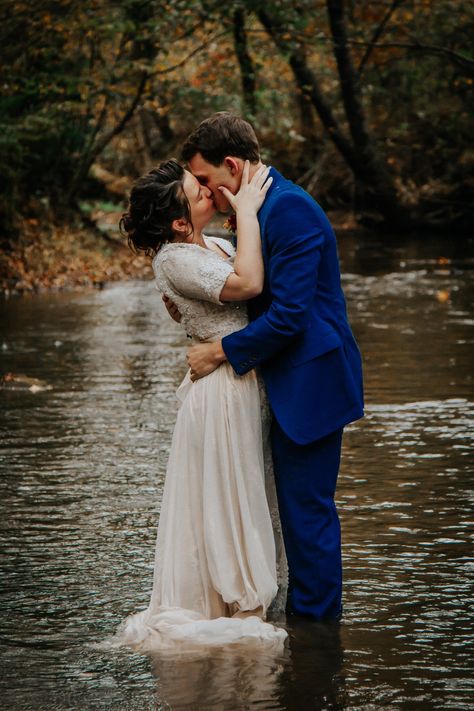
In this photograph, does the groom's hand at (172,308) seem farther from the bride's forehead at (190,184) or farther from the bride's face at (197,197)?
the bride's forehead at (190,184)

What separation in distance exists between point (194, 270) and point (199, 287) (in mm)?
68

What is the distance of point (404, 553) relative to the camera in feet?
20.2

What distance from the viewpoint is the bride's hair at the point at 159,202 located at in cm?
504

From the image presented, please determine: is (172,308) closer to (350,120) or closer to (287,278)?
(287,278)

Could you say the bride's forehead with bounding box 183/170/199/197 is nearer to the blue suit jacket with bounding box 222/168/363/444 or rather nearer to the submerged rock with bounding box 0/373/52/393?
the blue suit jacket with bounding box 222/168/363/444

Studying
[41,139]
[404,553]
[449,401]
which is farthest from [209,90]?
[404,553]

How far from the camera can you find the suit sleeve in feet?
15.8

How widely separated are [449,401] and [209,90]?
15.6m

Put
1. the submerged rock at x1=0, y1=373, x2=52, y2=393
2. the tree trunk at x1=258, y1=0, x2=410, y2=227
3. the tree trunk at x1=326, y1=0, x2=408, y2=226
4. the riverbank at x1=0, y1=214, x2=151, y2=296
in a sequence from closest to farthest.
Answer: the submerged rock at x1=0, y1=373, x2=52, y2=393 < the riverbank at x1=0, y1=214, x2=151, y2=296 < the tree trunk at x1=258, y1=0, x2=410, y2=227 < the tree trunk at x1=326, y1=0, x2=408, y2=226

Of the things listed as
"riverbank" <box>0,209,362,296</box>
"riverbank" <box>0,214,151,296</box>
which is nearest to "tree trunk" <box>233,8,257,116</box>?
"riverbank" <box>0,209,362,296</box>

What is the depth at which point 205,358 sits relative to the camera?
5082 millimetres

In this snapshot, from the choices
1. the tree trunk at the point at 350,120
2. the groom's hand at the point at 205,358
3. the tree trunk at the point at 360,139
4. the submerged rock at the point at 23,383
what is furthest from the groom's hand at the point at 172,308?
the tree trunk at the point at 360,139

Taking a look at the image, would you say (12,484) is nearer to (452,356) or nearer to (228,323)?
(228,323)

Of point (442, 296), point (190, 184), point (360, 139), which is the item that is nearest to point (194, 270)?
point (190, 184)
